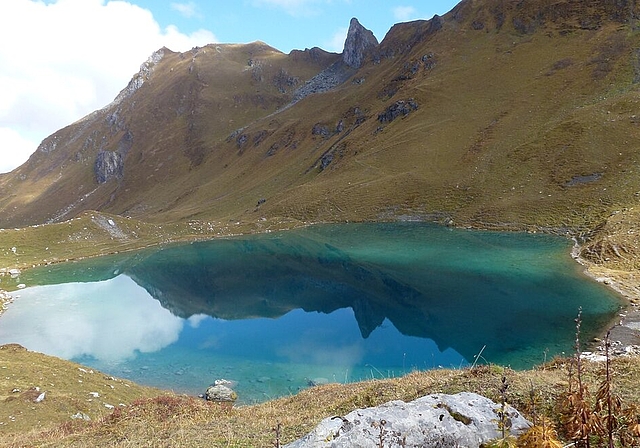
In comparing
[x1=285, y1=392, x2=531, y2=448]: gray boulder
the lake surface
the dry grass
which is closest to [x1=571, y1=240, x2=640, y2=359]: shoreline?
the lake surface

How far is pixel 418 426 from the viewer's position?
24.9ft

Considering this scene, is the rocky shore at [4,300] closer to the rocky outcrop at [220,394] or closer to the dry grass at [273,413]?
the rocky outcrop at [220,394]

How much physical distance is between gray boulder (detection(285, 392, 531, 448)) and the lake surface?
20211 millimetres

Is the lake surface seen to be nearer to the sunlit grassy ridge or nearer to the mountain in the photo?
the sunlit grassy ridge

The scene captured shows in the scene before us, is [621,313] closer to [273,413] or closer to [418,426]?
[273,413]

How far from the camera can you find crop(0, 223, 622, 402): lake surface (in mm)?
32156

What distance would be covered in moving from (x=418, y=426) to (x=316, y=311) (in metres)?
40.5

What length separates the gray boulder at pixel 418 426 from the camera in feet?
23.6

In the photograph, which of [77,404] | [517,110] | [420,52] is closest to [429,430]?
[77,404]

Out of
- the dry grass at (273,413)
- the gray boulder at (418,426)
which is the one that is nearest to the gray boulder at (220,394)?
the dry grass at (273,413)

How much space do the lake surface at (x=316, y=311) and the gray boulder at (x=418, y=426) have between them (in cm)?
2021

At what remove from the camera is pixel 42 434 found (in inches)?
616

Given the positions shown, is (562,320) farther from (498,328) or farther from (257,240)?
(257,240)

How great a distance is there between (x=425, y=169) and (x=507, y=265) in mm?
56559
